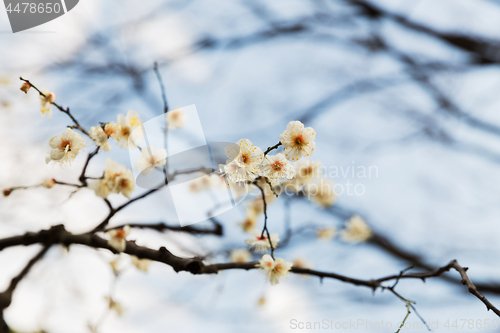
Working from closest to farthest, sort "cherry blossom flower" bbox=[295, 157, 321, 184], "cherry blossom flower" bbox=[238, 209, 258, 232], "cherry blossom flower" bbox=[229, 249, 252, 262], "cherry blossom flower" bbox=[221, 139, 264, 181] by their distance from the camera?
"cherry blossom flower" bbox=[221, 139, 264, 181], "cherry blossom flower" bbox=[295, 157, 321, 184], "cherry blossom flower" bbox=[238, 209, 258, 232], "cherry blossom flower" bbox=[229, 249, 252, 262]

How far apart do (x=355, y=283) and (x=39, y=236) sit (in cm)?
124

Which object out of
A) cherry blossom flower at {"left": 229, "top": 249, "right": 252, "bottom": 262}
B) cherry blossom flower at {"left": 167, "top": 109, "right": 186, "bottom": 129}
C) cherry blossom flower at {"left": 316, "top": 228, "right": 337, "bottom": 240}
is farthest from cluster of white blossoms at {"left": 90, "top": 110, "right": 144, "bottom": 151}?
cherry blossom flower at {"left": 316, "top": 228, "right": 337, "bottom": 240}

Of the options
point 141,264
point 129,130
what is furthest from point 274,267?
point 141,264

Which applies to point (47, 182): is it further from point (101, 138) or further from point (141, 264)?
point (141, 264)

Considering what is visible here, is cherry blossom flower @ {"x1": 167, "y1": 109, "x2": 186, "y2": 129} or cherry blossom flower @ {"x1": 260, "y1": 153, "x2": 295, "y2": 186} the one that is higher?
cherry blossom flower @ {"x1": 167, "y1": 109, "x2": 186, "y2": 129}

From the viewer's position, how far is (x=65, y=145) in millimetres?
1073

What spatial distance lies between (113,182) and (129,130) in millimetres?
209

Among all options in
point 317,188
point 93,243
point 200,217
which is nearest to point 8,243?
point 93,243

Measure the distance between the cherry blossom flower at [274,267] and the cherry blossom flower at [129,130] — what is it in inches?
27.3

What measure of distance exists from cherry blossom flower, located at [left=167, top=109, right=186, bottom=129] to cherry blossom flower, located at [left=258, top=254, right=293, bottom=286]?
77 centimetres

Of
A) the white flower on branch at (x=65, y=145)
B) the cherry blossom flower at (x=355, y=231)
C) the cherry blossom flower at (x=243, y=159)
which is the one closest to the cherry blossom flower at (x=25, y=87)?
the white flower on branch at (x=65, y=145)

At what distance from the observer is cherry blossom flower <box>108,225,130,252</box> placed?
103 centimetres

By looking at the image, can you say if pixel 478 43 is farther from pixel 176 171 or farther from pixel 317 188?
pixel 176 171

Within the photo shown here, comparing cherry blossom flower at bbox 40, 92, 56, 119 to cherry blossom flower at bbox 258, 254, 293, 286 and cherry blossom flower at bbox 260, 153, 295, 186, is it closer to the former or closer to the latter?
cherry blossom flower at bbox 260, 153, 295, 186
